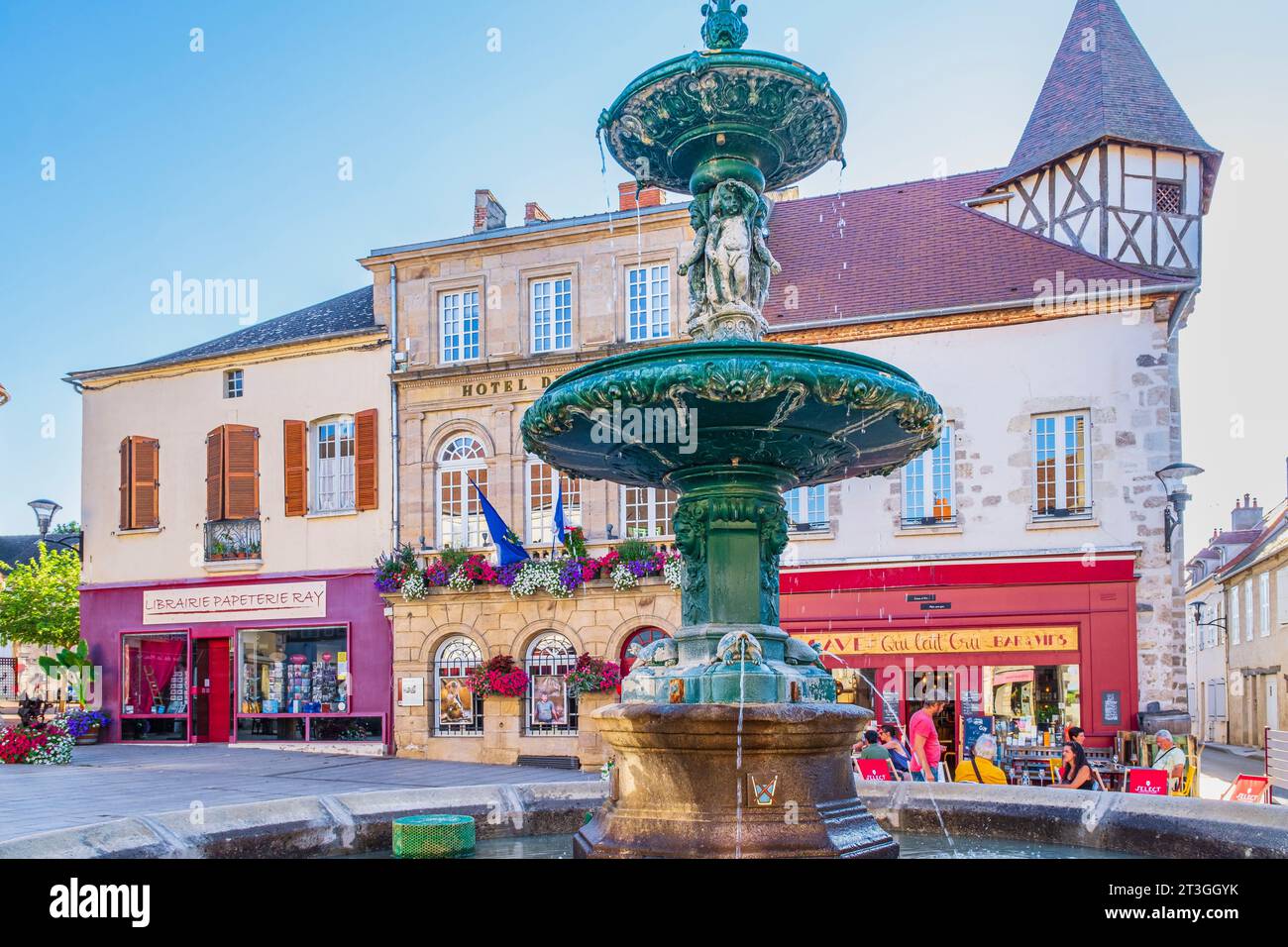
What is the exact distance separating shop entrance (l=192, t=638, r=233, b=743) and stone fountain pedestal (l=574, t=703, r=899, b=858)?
1908cm

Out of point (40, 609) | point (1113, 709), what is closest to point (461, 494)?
point (1113, 709)

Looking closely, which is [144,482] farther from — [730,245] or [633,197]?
[730,245]

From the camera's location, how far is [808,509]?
63.2 ft

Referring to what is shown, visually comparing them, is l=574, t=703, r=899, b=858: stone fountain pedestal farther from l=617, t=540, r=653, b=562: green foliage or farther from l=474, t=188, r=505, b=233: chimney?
l=474, t=188, r=505, b=233: chimney

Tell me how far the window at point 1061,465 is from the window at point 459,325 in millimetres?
9831

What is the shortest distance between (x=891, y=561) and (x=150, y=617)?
14281mm

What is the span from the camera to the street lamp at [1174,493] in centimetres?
1652

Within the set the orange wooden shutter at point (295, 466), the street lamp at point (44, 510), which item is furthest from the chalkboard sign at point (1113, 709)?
the street lamp at point (44, 510)

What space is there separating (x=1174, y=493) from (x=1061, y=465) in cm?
178

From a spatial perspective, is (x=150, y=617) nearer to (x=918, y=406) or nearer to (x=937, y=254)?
(x=937, y=254)

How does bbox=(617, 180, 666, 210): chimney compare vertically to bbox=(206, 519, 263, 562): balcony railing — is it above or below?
above

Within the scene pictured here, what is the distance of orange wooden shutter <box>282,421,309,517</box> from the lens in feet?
73.2

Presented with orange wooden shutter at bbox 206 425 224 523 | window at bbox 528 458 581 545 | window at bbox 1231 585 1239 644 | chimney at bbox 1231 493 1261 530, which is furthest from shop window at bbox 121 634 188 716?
chimney at bbox 1231 493 1261 530
